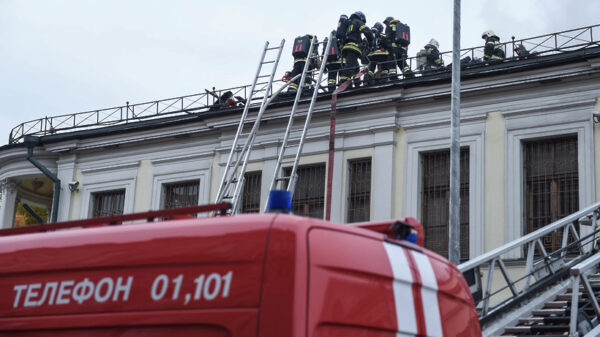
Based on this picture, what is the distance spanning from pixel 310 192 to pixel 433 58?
4.36m

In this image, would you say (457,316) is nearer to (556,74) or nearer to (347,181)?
(556,74)

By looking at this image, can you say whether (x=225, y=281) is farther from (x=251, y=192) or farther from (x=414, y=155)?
(x=251, y=192)

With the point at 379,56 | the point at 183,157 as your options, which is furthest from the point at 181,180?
the point at 379,56

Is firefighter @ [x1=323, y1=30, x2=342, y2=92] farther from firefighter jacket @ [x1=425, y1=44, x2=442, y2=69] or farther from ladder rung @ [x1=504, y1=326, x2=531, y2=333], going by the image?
ladder rung @ [x1=504, y1=326, x2=531, y2=333]

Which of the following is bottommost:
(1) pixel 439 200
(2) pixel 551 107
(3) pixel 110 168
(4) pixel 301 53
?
(1) pixel 439 200

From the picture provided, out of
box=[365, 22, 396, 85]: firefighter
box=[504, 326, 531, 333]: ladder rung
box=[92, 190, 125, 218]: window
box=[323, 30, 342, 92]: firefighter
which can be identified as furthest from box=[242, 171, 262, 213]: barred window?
box=[504, 326, 531, 333]: ladder rung

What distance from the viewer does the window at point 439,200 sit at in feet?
66.5

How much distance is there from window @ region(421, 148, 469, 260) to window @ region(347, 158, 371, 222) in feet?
4.40

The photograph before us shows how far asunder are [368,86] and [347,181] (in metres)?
2.28

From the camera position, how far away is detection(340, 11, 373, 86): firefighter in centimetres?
2356

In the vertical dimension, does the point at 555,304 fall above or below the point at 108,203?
below

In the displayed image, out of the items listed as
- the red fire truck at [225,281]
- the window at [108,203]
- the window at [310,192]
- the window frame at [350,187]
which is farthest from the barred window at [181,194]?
the red fire truck at [225,281]

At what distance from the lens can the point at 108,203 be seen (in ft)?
84.0

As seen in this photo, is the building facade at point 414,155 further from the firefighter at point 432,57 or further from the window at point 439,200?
the firefighter at point 432,57
